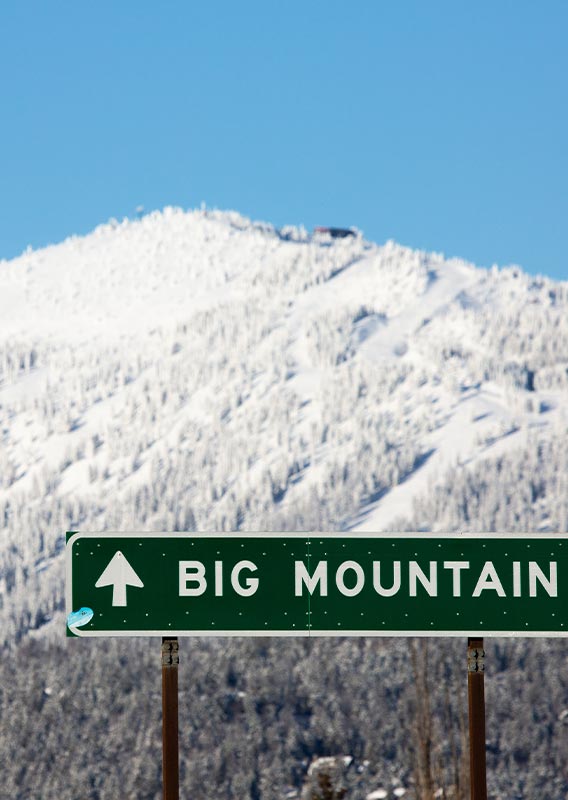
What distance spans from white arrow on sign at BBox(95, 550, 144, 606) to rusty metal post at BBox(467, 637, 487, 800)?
244cm

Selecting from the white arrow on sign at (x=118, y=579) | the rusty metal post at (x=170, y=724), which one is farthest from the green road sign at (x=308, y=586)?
the rusty metal post at (x=170, y=724)

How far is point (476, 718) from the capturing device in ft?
35.0

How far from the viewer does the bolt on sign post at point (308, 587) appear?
10797 mm

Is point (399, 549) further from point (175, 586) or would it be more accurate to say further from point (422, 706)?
point (422, 706)

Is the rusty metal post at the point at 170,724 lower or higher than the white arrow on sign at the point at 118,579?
lower

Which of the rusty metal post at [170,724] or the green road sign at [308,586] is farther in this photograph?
the green road sign at [308,586]

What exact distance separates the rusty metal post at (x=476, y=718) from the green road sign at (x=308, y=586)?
0.54 feet

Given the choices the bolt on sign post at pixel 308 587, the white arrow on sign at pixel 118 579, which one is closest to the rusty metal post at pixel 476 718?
the bolt on sign post at pixel 308 587

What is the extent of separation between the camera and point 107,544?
10859mm

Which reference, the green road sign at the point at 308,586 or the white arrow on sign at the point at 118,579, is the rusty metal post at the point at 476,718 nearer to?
the green road sign at the point at 308,586

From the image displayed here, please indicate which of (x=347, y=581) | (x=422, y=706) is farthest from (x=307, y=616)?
(x=422, y=706)

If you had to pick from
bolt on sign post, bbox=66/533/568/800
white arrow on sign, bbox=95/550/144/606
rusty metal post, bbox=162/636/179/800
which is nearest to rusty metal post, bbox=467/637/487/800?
bolt on sign post, bbox=66/533/568/800

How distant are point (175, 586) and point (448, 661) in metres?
170

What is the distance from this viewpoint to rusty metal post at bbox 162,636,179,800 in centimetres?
1030
